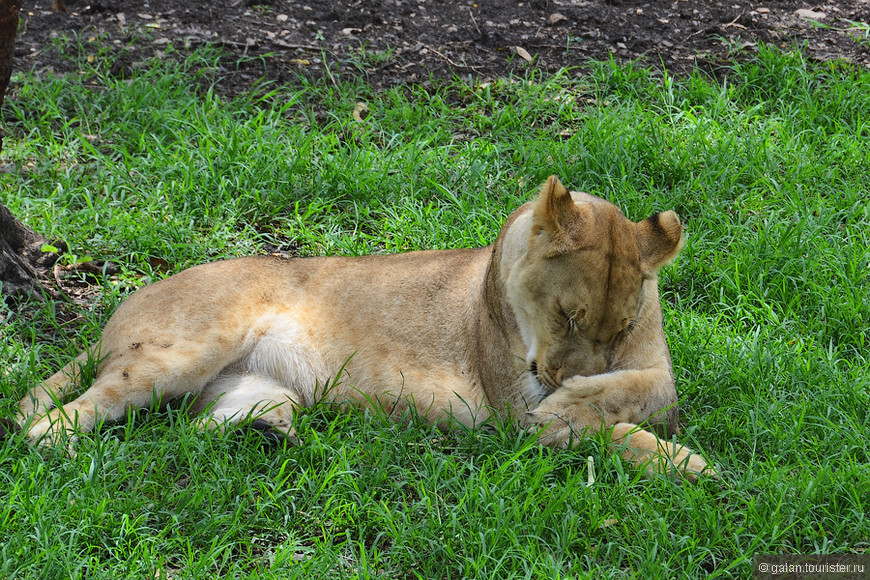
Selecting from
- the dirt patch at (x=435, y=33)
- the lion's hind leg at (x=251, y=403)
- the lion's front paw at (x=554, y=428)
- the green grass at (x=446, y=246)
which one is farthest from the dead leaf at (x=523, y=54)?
the lion's front paw at (x=554, y=428)

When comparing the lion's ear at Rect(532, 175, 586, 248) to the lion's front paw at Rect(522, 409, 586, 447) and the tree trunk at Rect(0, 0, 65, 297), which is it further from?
the tree trunk at Rect(0, 0, 65, 297)

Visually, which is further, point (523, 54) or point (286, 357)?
point (523, 54)

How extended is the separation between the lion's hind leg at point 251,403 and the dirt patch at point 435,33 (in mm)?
3267

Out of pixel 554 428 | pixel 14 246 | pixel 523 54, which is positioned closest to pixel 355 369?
pixel 554 428

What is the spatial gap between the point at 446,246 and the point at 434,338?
136 centimetres

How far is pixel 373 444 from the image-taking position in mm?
4078

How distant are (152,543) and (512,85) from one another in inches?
188

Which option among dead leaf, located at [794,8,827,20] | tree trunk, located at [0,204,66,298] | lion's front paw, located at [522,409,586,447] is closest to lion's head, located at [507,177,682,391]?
lion's front paw, located at [522,409,586,447]

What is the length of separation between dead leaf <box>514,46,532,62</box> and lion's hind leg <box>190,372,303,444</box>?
13.5 ft

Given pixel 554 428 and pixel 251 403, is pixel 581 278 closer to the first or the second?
pixel 554 428

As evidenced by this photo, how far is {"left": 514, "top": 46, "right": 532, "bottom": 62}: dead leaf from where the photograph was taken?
7463mm

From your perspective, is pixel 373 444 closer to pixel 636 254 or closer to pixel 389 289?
pixel 389 289

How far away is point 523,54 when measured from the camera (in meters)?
7.51

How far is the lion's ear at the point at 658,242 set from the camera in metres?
3.86
